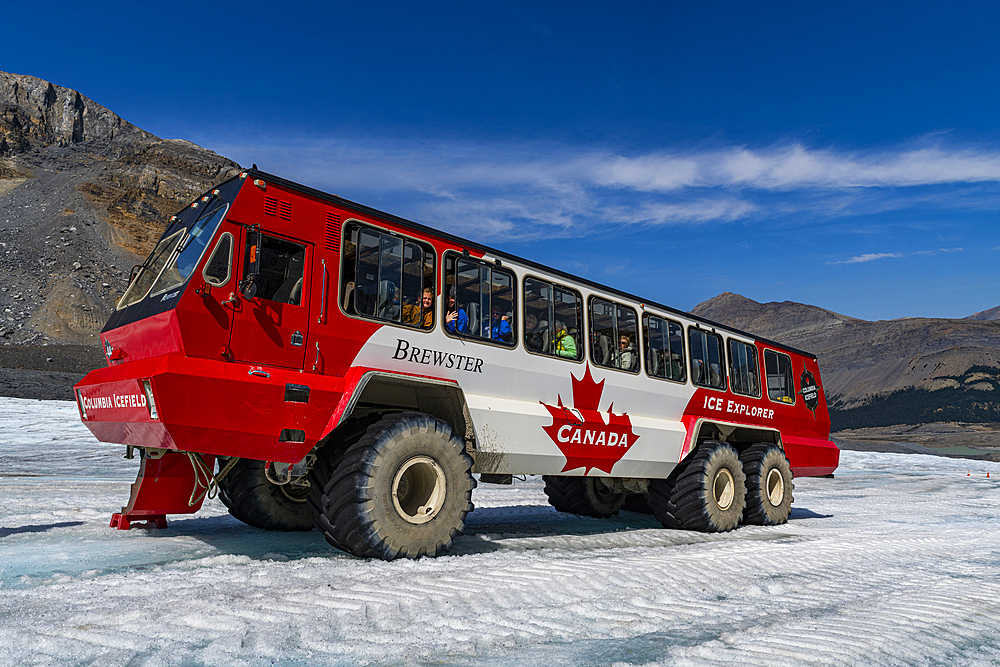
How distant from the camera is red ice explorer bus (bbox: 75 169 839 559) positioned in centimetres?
502

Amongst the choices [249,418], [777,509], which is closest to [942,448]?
[777,509]

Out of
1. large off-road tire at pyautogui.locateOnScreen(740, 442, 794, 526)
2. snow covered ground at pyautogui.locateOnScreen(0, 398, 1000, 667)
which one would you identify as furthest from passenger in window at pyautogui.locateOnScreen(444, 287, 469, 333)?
large off-road tire at pyautogui.locateOnScreen(740, 442, 794, 526)

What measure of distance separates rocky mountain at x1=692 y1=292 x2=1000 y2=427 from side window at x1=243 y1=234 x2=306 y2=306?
78.6m

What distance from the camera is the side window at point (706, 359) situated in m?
9.71

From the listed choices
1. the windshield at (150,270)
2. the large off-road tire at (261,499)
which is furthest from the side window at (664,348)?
the windshield at (150,270)

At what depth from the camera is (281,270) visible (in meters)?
5.44

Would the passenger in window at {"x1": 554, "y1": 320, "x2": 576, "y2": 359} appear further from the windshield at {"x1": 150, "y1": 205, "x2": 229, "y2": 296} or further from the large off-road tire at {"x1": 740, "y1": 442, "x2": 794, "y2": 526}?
the large off-road tire at {"x1": 740, "y1": 442, "x2": 794, "y2": 526}

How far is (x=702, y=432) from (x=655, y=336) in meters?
1.75

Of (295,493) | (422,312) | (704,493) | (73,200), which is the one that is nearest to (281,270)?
(422,312)

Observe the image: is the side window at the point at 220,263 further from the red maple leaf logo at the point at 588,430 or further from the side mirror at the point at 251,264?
the red maple leaf logo at the point at 588,430

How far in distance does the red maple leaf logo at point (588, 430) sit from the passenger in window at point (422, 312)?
1707 mm

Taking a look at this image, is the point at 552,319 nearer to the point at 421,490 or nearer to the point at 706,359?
the point at 421,490

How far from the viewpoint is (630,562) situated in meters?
6.01

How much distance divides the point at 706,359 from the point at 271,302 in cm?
686
